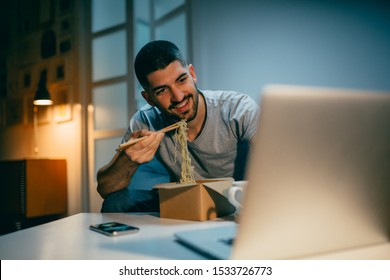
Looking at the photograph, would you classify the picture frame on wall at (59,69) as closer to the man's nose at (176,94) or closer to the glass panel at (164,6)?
the glass panel at (164,6)

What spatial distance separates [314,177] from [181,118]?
972 millimetres

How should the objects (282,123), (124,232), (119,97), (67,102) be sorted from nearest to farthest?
(282,123)
(124,232)
(119,97)
(67,102)

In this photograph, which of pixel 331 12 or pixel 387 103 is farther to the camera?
pixel 331 12

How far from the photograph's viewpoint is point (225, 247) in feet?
1.48

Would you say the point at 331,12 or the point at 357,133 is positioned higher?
the point at 331,12

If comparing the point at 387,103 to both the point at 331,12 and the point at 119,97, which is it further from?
the point at 119,97

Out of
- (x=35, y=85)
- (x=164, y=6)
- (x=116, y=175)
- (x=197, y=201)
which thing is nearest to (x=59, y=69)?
(x=35, y=85)

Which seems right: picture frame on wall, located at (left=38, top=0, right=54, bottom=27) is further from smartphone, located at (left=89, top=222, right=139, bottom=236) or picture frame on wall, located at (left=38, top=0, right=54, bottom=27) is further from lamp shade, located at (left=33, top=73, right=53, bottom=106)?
smartphone, located at (left=89, top=222, right=139, bottom=236)

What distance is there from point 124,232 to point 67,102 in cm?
247

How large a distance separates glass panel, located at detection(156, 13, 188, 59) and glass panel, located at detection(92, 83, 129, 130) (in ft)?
1.76

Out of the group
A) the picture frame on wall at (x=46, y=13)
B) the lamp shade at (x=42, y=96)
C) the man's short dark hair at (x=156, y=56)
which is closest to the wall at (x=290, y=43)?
the man's short dark hair at (x=156, y=56)

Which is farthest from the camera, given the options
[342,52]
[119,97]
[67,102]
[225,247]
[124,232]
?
[67,102]

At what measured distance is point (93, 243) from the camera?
1.76 ft

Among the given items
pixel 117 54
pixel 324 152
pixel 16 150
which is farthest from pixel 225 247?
pixel 16 150
